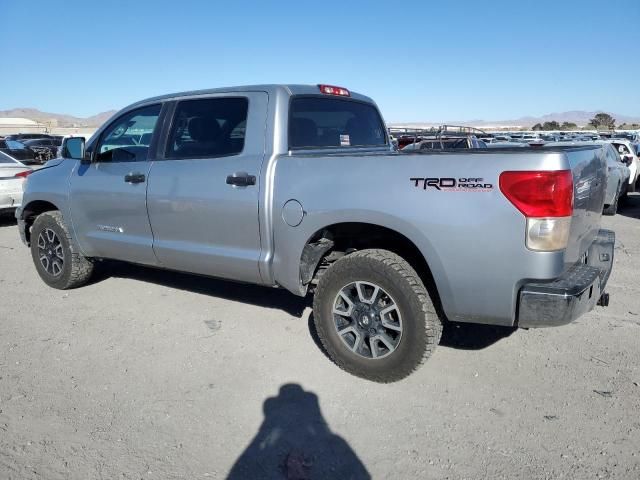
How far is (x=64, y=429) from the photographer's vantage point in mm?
3012

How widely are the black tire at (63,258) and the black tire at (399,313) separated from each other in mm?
3054

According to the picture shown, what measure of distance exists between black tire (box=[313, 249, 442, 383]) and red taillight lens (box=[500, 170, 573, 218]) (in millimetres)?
836

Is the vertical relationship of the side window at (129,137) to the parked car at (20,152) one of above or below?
above

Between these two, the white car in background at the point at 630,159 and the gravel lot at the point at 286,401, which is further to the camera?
the white car in background at the point at 630,159

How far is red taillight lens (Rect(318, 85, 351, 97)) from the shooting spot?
442cm

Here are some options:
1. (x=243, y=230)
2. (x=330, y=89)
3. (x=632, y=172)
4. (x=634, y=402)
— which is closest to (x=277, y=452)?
(x=243, y=230)

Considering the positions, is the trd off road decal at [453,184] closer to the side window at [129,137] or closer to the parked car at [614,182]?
the side window at [129,137]

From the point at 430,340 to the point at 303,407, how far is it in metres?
0.89

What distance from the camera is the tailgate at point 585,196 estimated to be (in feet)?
9.51

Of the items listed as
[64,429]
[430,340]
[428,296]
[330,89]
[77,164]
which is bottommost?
[64,429]

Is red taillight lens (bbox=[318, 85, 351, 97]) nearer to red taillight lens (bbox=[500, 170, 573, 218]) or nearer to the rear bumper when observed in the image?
red taillight lens (bbox=[500, 170, 573, 218])

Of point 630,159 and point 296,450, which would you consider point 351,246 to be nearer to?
point 296,450

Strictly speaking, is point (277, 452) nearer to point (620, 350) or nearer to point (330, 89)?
point (620, 350)

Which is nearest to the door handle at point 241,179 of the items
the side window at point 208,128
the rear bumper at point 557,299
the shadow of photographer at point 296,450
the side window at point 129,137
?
the side window at point 208,128
